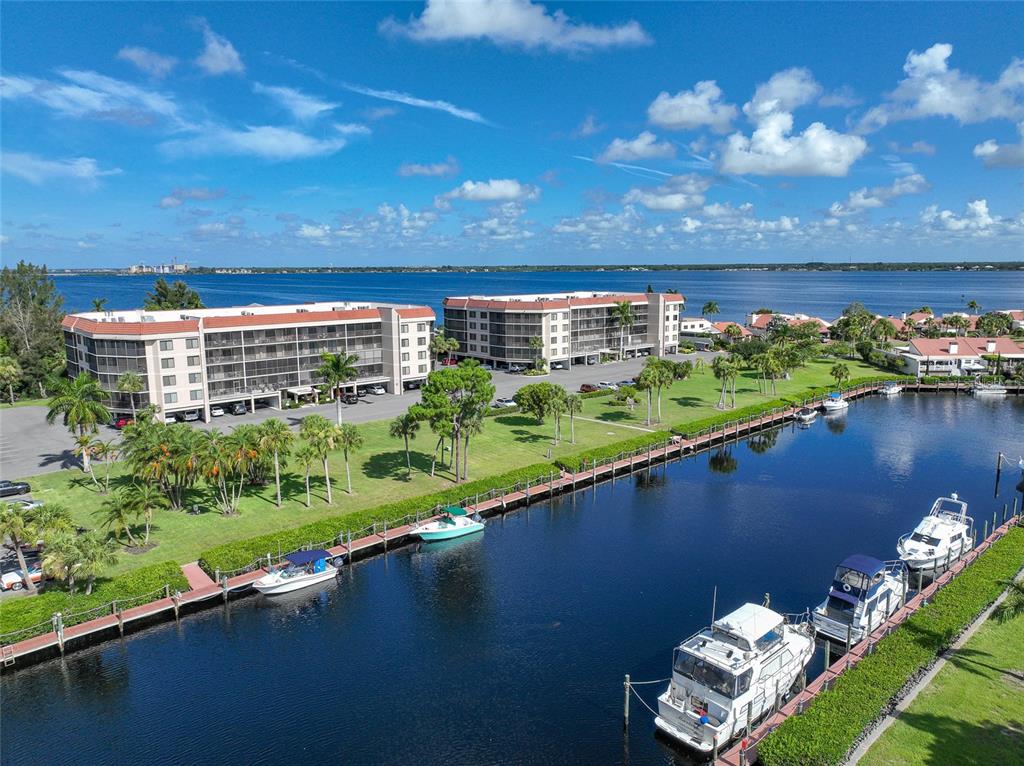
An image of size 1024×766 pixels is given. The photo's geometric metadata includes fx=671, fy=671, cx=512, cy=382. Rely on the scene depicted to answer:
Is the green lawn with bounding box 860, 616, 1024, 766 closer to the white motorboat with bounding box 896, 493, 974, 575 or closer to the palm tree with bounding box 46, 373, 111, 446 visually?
the white motorboat with bounding box 896, 493, 974, 575

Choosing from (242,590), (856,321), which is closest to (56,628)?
(242,590)

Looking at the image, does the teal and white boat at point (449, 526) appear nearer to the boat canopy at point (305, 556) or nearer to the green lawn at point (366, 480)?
the green lawn at point (366, 480)

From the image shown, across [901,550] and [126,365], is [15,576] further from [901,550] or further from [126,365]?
[901,550]

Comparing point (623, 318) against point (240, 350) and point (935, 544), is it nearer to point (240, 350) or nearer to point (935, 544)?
point (240, 350)

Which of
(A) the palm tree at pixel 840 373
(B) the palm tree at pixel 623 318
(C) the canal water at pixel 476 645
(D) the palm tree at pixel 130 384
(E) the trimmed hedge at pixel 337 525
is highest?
(B) the palm tree at pixel 623 318

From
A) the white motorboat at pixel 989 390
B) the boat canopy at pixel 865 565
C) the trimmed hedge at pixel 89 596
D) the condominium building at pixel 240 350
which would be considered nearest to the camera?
the trimmed hedge at pixel 89 596

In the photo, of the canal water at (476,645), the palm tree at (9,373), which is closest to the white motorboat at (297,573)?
the canal water at (476,645)
